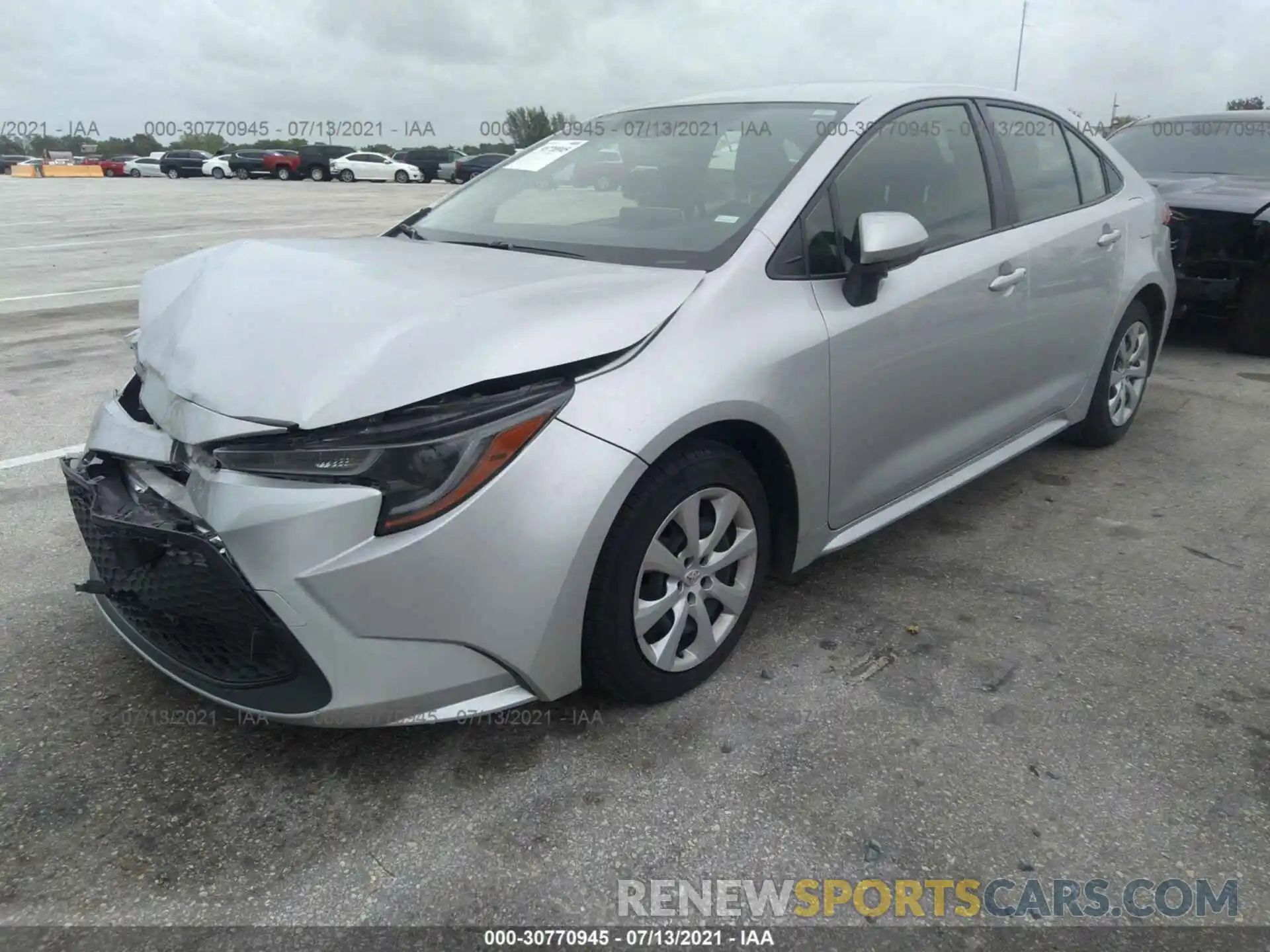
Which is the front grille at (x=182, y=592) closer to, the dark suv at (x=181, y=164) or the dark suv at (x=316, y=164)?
the dark suv at (x=316, y=164)

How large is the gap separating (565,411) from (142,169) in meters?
51.5

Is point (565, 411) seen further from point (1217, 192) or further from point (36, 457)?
point (1217, 192)

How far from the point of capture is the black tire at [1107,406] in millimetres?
4250

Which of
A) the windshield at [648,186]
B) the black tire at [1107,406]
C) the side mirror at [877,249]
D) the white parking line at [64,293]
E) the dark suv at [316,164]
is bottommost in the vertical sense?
the black tire at [1107,406]

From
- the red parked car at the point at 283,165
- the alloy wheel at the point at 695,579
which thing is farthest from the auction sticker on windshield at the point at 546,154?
the red parked car at the point at 283,165

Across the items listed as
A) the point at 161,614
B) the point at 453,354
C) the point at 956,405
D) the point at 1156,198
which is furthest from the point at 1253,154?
the point at 161,614

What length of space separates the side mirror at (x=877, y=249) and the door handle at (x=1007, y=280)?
61 cm

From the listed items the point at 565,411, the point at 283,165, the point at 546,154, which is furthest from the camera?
the point at 283,165

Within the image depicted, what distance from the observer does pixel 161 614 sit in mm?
2193

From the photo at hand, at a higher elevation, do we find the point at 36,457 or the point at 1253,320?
the point at 1253,320

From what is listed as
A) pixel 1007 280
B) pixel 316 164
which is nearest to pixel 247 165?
pixel 316 164

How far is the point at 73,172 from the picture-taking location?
146 ft

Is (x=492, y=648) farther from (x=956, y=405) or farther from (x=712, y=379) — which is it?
(x=956, y=405)

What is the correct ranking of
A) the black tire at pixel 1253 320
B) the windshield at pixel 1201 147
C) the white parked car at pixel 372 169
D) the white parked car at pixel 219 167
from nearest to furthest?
1. the black tire at pixel 1253 320
2. the windshield at pixel 1201 147
3. the white parked car at pixel 372 169
4. the white parked car at pixel 219 167
